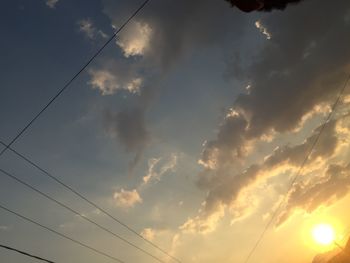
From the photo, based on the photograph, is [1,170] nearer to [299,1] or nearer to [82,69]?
[82,69]

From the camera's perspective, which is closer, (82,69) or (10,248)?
(10,248)

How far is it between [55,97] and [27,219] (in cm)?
558

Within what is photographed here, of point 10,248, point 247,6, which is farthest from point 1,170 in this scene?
point 247,6

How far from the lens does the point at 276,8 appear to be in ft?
58.7

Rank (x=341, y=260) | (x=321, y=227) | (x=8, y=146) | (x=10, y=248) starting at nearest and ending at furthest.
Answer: (x=10, y=248) < (x=8, y=146) < (x=321, y=227) < (x=341, y=260)

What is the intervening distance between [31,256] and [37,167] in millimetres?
3972

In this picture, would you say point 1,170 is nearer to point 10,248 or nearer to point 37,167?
point 37,167

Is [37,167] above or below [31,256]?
above

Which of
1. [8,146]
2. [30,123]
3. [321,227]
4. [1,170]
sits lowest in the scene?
[321,227]

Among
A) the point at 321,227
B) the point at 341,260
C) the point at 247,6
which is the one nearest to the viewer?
the point at 247,6

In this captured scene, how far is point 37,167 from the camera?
1342cm

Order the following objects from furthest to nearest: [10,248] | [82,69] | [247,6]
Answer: [247,6] → [82,69] → [10,248]

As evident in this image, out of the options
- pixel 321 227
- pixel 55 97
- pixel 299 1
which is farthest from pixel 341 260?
pixel 55 97

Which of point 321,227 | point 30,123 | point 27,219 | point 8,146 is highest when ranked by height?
point 30,123
